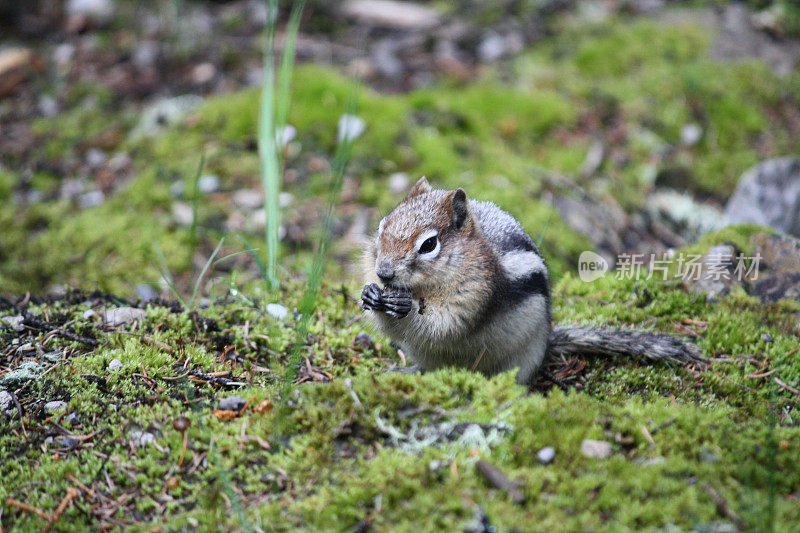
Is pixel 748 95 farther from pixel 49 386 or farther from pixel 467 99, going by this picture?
pixel 49 386

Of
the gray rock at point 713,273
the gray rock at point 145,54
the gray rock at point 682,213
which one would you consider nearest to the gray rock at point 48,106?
the gray rock at point 145,54

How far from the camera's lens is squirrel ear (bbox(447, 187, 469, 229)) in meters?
3.41

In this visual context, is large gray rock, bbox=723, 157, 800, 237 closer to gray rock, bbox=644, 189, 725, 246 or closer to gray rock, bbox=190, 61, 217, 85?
gray rock, bbox=644, 189, 725, 246

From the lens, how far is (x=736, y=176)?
23.1ft

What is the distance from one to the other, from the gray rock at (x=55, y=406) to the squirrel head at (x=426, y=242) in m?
1.54

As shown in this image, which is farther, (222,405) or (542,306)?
(542,306)

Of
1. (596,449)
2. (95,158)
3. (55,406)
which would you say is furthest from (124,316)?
(95,158)

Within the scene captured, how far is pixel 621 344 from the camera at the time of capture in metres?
3.57

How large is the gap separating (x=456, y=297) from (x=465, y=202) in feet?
1.69

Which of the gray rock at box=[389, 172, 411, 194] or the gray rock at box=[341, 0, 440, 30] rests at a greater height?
the gray rock at box=[341, 0, 440, 30]

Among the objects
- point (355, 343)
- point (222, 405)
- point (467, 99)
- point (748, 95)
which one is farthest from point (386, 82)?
point (222, 405)

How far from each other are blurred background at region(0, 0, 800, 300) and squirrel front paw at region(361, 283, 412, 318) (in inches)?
63.3

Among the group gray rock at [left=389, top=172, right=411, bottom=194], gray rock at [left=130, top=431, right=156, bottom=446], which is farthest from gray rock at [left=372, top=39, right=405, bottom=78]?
gray rock at [left=130, top=431, right=156, bottom=446]

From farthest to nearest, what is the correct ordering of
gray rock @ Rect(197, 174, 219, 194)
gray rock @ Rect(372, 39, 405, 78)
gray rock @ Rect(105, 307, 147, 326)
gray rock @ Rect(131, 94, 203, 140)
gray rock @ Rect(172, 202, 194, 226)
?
1. gray rock @ Rect(372, 39, 405, 78)
2. gray rock @ Rect(131, 94, 203, 140)
3. gray rock @ Rect(197, 174, 219, 194)
4. gray rock @ Rect(172, 202, 194, 226)
5. gray rock @ Rect(105, 307, 147, 326)
